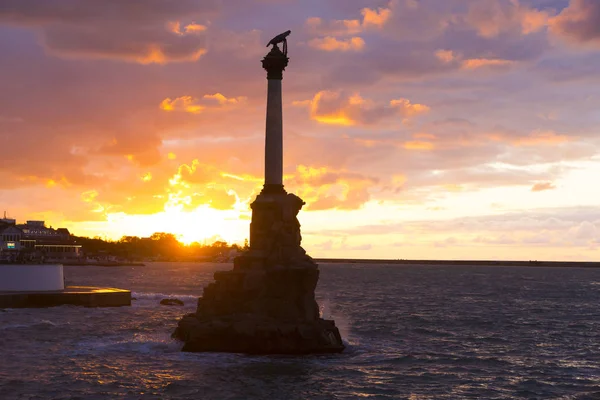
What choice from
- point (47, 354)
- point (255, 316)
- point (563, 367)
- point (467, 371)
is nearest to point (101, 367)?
point (47, 354)

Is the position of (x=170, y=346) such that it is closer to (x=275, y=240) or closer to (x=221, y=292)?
(x=221, y=292)

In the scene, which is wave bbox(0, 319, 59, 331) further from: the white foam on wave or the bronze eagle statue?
the bronze eagle statue

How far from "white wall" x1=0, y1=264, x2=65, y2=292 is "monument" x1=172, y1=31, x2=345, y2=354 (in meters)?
22.1

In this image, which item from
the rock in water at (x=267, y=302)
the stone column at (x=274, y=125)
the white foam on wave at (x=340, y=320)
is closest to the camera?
the rock in water at (x=267, y=302)

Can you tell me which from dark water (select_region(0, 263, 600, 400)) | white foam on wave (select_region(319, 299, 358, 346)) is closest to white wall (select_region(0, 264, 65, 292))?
dark water (select_region(0, 263, 600, 400))

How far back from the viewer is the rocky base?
3350 centimetres

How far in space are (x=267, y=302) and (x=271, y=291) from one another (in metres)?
0.57

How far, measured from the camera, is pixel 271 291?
35.7m

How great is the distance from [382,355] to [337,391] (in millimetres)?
9147

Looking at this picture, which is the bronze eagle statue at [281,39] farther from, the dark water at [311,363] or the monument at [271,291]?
the dark water at [311,363]

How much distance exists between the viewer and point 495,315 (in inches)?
2391

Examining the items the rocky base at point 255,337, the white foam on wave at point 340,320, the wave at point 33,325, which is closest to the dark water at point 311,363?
the wave at point 33,325

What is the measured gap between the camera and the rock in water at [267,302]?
33.7 metres

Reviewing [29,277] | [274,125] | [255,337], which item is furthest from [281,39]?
[29,277]
